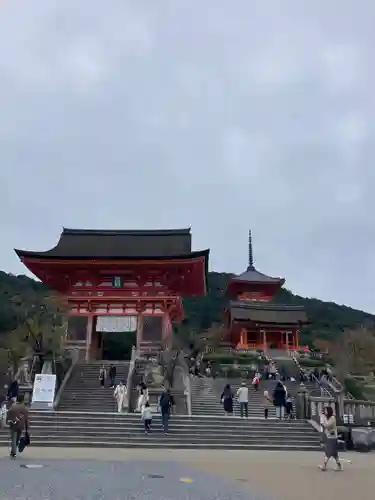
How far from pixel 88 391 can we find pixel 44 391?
154 inches

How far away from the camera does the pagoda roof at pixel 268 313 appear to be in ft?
163

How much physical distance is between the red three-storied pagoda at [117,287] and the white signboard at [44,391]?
1159 cm

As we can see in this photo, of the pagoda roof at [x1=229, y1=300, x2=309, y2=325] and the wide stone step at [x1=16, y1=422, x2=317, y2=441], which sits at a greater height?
the pagoda roof at [x1=229, y1=300, x2=309, y2=325]

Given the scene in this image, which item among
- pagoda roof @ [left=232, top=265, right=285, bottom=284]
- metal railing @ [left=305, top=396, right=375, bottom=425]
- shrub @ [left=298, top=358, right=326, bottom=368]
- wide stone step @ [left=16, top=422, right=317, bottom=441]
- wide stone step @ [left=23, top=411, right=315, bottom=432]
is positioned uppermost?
pagoda roof @ [left=232, top=265, right=285, bottom=284]

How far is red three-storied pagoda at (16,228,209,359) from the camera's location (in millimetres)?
33312

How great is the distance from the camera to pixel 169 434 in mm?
17422

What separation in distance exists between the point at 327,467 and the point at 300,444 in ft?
17.9

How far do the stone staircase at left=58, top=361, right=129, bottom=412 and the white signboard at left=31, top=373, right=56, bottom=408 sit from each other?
162 cm

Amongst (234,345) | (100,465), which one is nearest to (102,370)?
(100,465)

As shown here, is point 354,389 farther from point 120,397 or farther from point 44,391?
point 44,391

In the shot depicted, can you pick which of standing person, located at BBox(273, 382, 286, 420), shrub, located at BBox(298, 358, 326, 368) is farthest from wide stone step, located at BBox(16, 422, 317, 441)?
shrub, located at BBox(298, 358, 326, 368)

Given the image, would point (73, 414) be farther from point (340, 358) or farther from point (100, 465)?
point (340, 358)

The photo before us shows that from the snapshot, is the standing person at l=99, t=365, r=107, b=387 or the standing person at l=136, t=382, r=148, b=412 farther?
the standing person at l=99, t=365, r=107, b=387

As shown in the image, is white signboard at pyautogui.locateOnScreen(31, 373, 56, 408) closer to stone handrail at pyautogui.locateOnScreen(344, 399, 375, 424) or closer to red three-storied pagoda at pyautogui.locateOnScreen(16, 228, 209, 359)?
stone handrail at pyautogui.locateOnScreen(344, 399, 375, 424)
